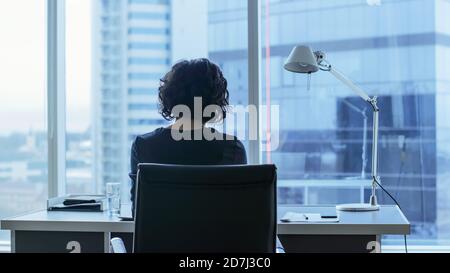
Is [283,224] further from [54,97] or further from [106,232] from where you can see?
[54,97]

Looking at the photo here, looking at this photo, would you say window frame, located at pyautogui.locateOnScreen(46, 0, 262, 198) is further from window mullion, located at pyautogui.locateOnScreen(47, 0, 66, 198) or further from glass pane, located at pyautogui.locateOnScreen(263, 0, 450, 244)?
glass pane, located at pyautogui.locateOnScreen(263, 0, 450, 244)

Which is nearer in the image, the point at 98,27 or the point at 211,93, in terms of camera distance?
the point at 211,93

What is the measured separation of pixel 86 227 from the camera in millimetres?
1953

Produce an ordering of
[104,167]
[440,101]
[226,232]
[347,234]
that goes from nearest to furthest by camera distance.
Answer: [226,232] → [347,234] → [440,101] → [104,167]

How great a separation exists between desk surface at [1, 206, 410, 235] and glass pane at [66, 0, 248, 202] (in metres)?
0.79

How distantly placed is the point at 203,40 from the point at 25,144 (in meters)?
1.26

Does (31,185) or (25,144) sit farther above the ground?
(25,144)

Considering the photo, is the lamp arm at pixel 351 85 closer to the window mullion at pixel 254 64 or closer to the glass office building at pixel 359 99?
the glass office building at pixel 359 99

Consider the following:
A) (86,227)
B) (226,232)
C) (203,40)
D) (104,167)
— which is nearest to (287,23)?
(203,40)

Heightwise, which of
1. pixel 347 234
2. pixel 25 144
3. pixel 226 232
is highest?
pixel 25 144

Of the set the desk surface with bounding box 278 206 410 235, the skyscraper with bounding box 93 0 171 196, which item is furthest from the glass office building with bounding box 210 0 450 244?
the desk surface with bounding box 278 206 410 235

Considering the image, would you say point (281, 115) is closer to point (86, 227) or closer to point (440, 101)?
point (440, 101)

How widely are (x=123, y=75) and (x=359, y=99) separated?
1383 millimetres

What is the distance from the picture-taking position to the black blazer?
173 cm
